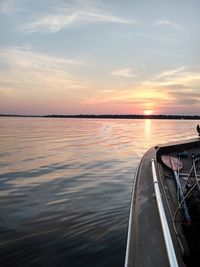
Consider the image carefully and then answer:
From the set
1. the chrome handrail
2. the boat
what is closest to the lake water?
the boat

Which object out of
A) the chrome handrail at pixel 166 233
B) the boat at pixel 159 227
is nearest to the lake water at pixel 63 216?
the boat at pixel 159 227

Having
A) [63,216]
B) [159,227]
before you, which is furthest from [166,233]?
[63,216]

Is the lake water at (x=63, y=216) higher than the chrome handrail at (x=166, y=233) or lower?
lower

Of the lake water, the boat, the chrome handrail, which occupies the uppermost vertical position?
the chrome handrail

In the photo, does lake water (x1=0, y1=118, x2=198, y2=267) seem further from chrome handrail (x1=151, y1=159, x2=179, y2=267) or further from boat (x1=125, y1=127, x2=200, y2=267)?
chrome handrail (x1=151, y1=159, x2=179, y2=267)

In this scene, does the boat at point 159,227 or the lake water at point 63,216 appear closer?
the boat at point 159,227

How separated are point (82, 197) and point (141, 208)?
4816 millimetres

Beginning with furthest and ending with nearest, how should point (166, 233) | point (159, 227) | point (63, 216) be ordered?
1. point (63, 216)
2. point (159, 227)
3. point (166, 233)

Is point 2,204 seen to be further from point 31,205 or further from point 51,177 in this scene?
point 51,177

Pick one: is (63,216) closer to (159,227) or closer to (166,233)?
(159,227)

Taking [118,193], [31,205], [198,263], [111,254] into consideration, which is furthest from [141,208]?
[118,193]

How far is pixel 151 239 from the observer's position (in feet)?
8.64

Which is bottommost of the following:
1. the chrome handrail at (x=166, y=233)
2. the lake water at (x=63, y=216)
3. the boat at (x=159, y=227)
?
the lake water at (x=63, y=216)

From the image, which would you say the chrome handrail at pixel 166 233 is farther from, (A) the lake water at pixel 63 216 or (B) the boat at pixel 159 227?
(A) the lake water at pixel 63 216
